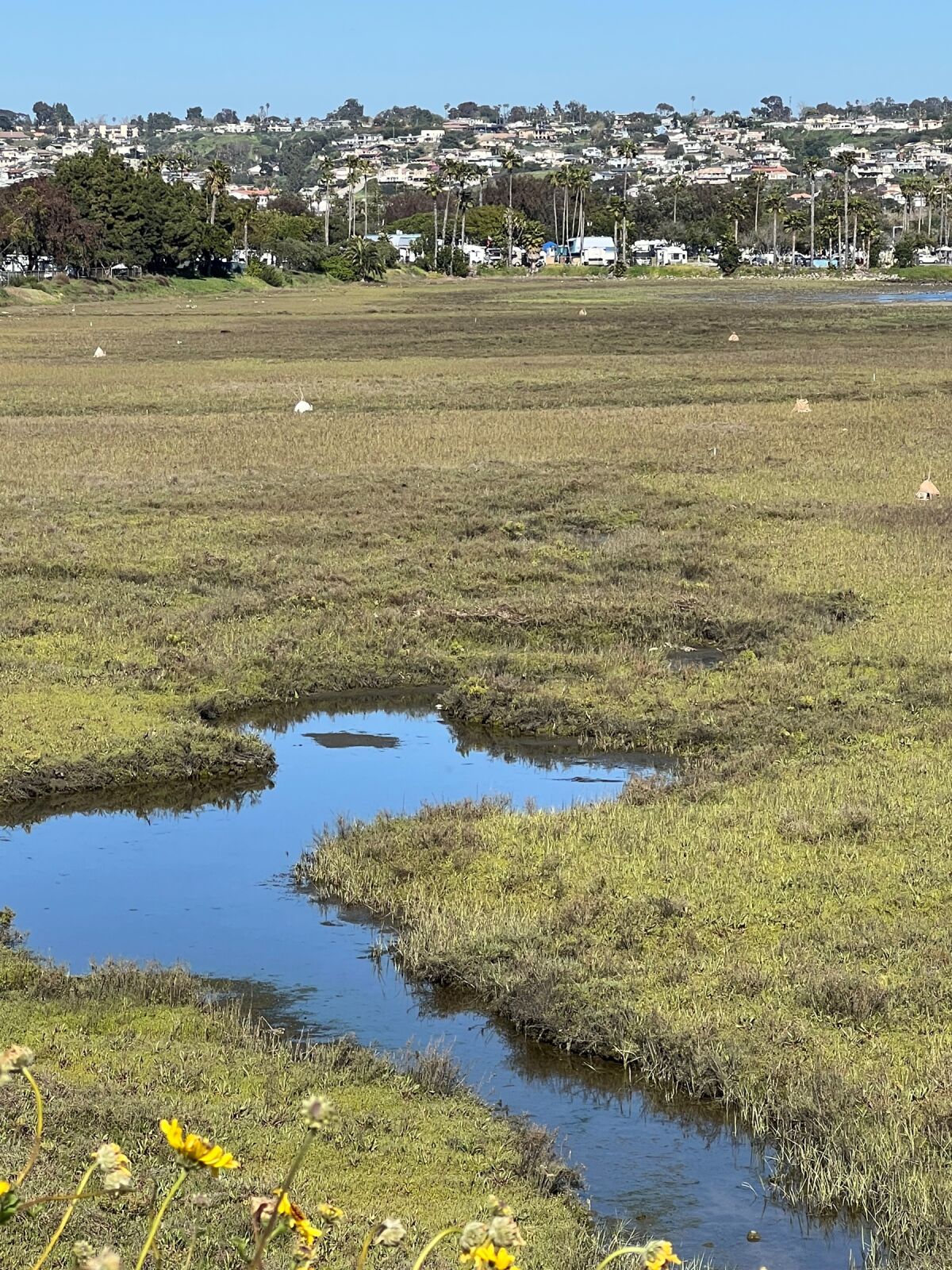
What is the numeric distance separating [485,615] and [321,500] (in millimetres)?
8560

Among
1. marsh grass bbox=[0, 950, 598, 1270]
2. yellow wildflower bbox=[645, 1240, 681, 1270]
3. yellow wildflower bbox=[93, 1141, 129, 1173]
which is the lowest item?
marsh grass bbox=[0, 950, 598, 1270]

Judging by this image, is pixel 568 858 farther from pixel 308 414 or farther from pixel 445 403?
pixel 445 403

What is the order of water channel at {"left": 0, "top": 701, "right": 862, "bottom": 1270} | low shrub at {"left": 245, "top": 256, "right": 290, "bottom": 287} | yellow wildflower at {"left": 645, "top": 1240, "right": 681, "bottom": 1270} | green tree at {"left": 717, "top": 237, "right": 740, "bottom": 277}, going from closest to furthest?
1. yellow wildflower at {"left": 645, "top": 1240, "right": 681, "bottom": 1270}
2. water channel at {"left": 0, "top": 701, "right": 862, "bottom": 1270}
3. low shrub at {"left": 245, "top": 256, "right": 290, "bottom": 287}
4. green tree at {"left": 717, "top": 237, "right": 740, "bottom": 277}

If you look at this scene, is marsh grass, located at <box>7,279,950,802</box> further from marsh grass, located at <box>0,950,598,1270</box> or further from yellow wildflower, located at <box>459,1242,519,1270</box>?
yellow wildflower, located at <box>459,1242,519,1270</box>

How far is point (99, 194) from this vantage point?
412ft

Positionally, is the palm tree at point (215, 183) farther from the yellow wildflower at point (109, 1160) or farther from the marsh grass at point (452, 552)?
the yellow wildflower at point (109, 1160)

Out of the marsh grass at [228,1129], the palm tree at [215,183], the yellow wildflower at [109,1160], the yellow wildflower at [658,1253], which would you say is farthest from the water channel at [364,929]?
the palm tree at [215,183]

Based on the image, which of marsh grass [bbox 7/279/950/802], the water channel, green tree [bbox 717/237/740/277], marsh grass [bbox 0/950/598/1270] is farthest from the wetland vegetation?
green tree [bbox 717/237/740/277]

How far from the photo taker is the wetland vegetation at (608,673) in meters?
9.30

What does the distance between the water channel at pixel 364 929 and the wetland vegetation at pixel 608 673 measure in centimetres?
26

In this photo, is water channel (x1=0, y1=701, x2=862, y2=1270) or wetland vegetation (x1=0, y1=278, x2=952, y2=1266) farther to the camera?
wetland vegetation (x1=0, y1=278, x2=952, y2=1266)

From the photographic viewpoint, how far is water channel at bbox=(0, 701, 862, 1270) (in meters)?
7.82

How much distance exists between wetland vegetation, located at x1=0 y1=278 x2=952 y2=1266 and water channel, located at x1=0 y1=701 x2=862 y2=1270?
0.26 meters

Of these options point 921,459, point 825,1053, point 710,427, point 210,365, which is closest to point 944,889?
point 825,1053
